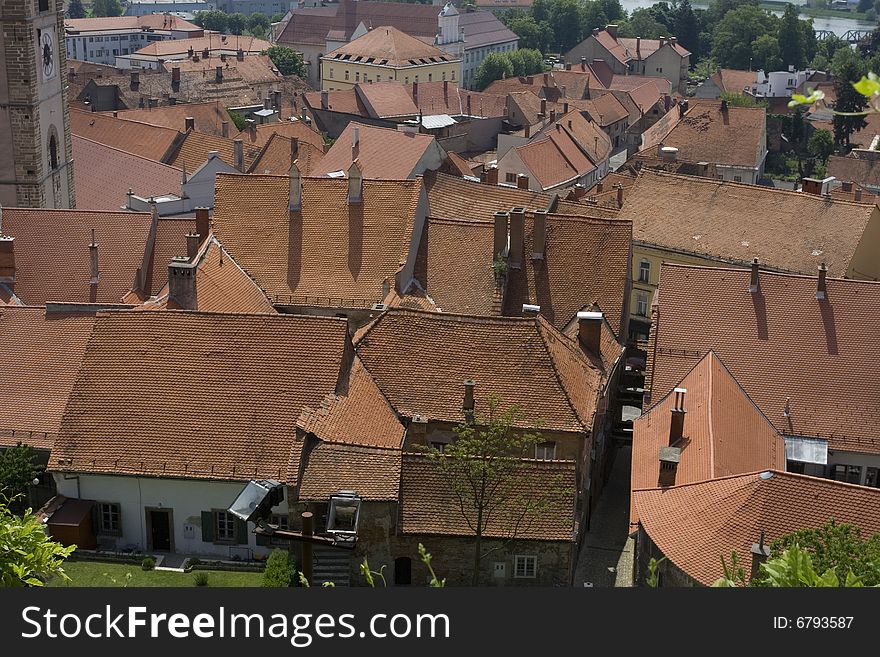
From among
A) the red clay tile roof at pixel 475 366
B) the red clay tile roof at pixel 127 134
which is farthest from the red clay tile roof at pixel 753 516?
the red clay tile roof at pixel 127 134

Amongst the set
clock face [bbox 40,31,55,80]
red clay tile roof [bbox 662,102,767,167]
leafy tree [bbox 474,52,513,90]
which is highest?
clock face [bbox 40,31,55,80]

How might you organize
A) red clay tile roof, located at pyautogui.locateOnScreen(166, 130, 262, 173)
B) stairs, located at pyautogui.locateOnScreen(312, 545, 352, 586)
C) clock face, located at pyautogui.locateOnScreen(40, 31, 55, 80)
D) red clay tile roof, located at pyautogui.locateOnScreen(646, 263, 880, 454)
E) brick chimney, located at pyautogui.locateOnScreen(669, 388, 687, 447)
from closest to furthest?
stairs, located at pyautogui.locateOnScreen(312, 545, 352, 586), brick chimney, located at pyautogui.locateOnScreen(669, 388, 687, 447), red clay tile roof, located at pyautogui.locateOnScreen(646, 263, 880, 454), clock face, located at pyautogui.locateOnScreen(40, 31, 55, 80), red clay tile roof, located at pyautogui.locateOnScreen(166, 130, 262, 173)

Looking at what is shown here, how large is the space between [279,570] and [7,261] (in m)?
21.6

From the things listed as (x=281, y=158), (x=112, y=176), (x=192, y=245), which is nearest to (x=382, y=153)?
(x=281, y=158)

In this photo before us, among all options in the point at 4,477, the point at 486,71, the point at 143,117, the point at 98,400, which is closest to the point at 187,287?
the point at 98,400

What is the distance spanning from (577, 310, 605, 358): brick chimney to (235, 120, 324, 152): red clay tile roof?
5286 centimetres

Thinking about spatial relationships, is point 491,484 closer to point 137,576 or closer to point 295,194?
point 137,576

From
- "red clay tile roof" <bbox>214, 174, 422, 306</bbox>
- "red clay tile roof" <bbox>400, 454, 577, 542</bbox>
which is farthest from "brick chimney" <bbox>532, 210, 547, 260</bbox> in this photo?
"red clay tile roof" <bbox>400, 454, 577, 542</bbox>

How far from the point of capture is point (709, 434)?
3909 cm

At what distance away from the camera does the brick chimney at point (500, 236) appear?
167 feet

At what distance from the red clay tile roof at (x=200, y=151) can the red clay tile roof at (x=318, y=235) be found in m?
26.8

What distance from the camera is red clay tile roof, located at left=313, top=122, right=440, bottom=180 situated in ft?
242

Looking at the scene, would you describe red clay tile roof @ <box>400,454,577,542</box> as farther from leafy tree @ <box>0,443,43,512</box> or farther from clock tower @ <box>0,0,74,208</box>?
clock tower @ <box>0,0,74,208</box>

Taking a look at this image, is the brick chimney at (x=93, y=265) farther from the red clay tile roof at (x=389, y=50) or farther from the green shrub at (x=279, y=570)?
the red clay tile roof at (x=389, y=50)
